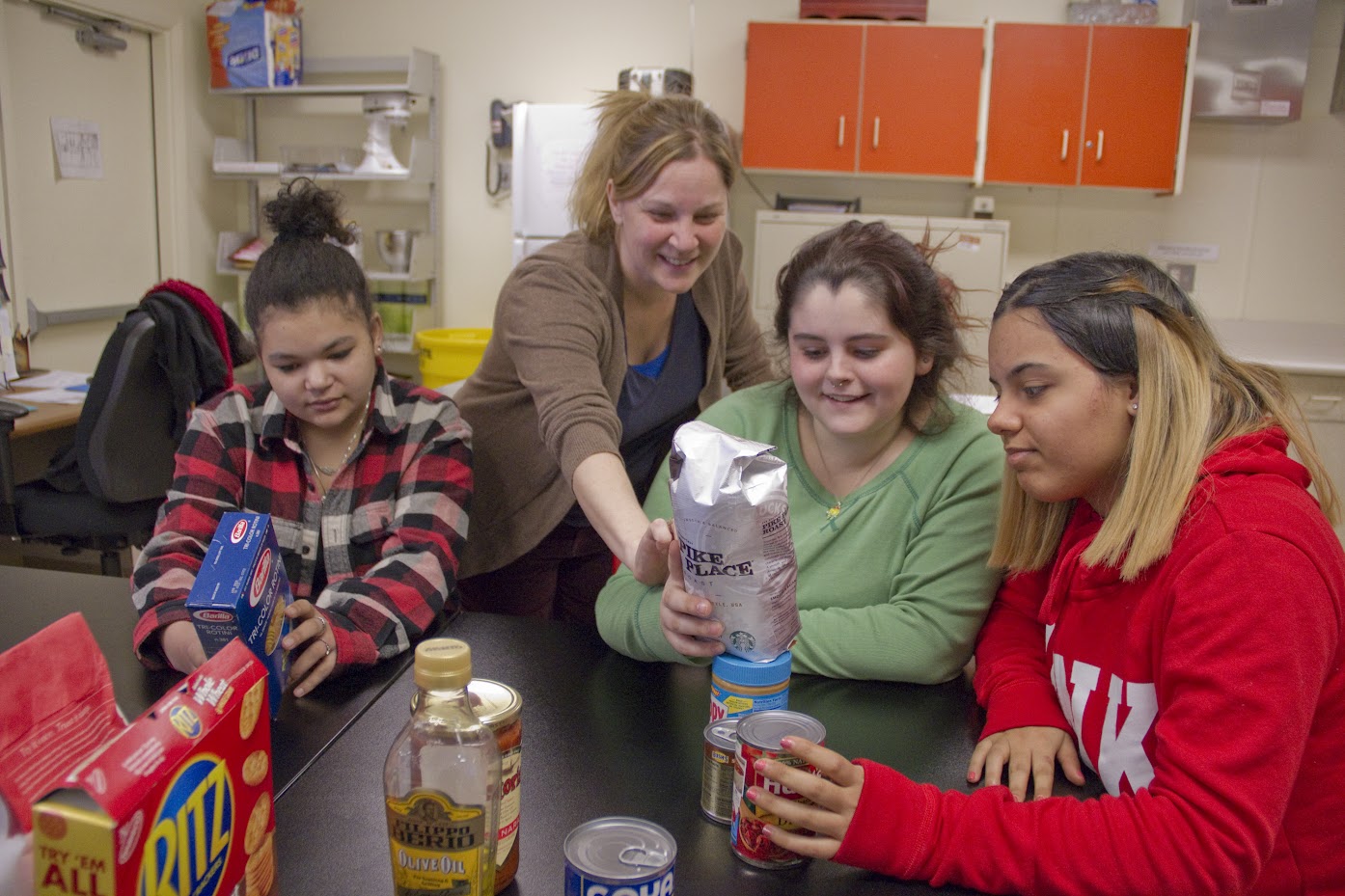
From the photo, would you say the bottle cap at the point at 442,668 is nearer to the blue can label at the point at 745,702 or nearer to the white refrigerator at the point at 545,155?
the blue can label at the point at 745,702

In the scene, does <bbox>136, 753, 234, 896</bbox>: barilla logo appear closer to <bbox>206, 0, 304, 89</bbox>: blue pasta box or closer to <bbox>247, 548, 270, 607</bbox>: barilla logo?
<bbox>247, 548, 270, 607</bbox>: barilla logo

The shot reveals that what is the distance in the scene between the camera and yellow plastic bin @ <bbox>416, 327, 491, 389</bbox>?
3.87m

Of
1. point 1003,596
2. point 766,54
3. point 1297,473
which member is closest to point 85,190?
point 766,54

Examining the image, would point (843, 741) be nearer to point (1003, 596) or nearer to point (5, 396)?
point (1003, 596)

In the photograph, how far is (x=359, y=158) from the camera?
442 cm

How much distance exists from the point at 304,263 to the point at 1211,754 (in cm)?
130

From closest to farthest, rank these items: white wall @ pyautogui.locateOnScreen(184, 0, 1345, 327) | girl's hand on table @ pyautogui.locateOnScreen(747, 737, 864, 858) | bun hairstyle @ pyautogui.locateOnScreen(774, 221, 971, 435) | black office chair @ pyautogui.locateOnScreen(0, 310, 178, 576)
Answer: girl's hand on table @ pyautogui.locateOnScreen(747, 737, 864, 858)
bun hairstyle @ pyautogui.locateOnScreen(774, 221, 971, 435)
black office chair @ pyautogui.locateOnScreen(0, 310, 178, 576)
white wall @ pyautogui.locateOnScreen(184, 0, 1345, 327)

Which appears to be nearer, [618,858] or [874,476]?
[618,858]

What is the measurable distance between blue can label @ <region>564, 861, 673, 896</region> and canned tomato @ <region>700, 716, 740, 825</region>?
186 millimetres

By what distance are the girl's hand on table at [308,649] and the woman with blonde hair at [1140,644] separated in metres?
0.59

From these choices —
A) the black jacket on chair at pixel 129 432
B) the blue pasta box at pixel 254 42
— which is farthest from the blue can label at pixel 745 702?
the blue pasta box at pixel 254 42

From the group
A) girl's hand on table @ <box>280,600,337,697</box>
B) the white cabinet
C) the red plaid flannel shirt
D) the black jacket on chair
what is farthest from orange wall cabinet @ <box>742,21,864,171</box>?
girl's hand on table @ <box>280,600,337,697</box>

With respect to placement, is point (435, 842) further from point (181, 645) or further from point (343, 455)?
point (343, 455)

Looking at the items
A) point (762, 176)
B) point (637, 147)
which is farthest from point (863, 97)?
point (637, 147)
